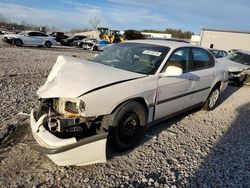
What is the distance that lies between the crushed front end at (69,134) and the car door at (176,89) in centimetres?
126

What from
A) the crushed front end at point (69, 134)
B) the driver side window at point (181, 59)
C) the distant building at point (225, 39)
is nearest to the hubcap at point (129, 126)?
the crushed front end at point (69, 134)

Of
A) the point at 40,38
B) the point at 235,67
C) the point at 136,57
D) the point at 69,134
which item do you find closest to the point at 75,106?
the point at 69,134

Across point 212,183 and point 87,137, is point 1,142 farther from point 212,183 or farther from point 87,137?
point 212,183

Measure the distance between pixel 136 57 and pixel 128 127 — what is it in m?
1.31

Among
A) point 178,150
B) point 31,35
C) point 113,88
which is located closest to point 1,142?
point 113,88

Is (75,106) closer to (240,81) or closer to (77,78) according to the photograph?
(77,78)

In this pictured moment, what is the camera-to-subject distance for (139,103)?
3.97 m

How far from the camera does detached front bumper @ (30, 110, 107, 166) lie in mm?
3158

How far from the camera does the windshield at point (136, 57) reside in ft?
14.3

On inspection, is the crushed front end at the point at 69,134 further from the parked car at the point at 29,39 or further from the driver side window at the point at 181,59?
the parked car at the point at 29,39

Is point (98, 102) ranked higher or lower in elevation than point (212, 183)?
higher

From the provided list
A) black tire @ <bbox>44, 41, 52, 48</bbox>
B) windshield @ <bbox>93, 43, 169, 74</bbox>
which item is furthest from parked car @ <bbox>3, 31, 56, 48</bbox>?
windshield @ <bbox>93, 43, 169, 74</bbox>

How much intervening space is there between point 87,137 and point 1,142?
1547 millimetres

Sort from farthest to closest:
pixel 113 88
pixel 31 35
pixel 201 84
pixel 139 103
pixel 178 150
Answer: pixel 31 35 → pixel 201 84 → pixel 178 150 → pixel 139 103 → pixel 113 88
